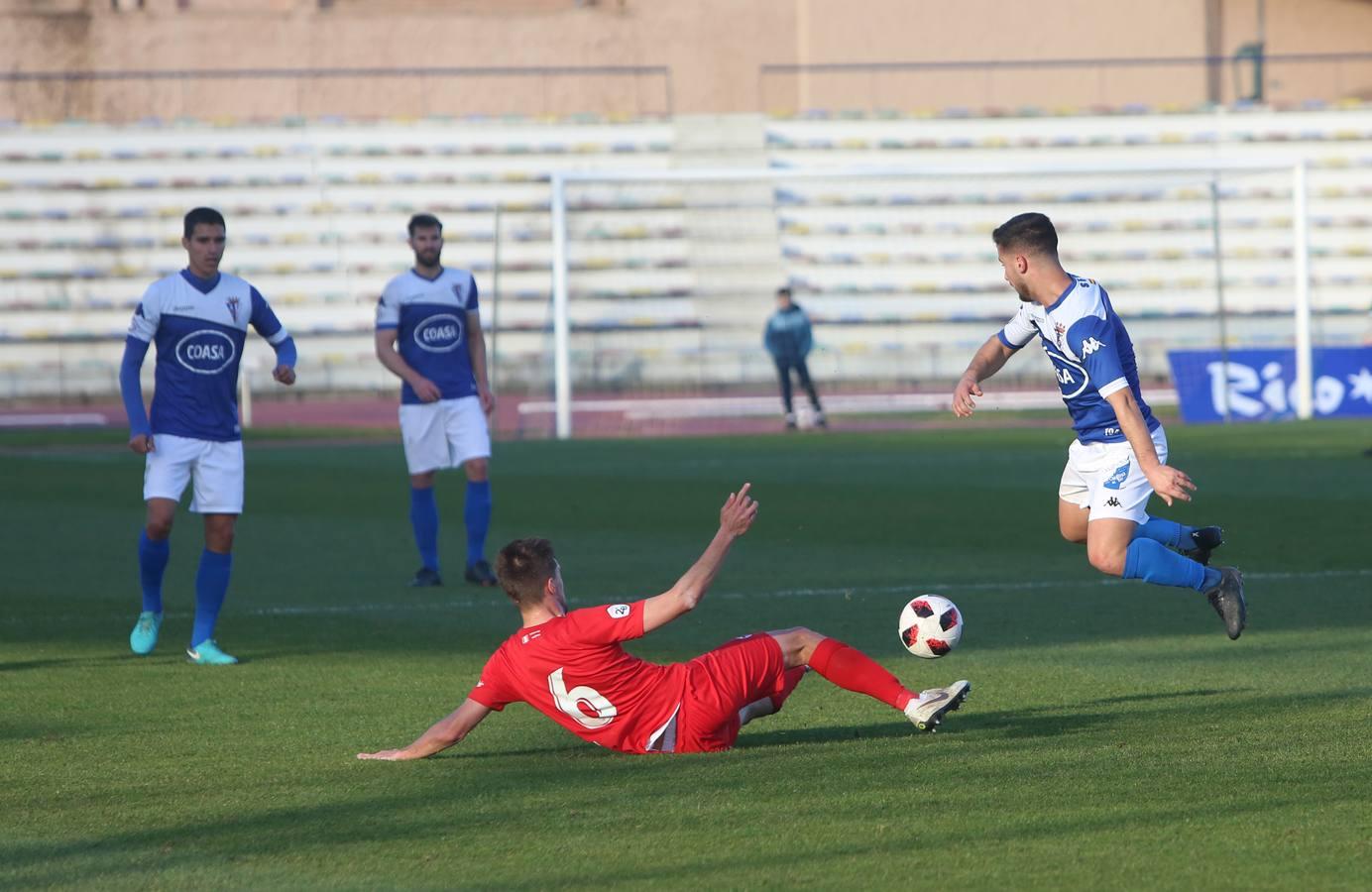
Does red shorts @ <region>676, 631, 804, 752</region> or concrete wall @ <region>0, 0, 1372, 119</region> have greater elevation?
concrete wall @ <region>0, 0, 1372, 119</region>

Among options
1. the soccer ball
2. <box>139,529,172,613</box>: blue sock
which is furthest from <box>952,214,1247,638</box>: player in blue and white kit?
<box>139,529,172,613</box>: blue sock

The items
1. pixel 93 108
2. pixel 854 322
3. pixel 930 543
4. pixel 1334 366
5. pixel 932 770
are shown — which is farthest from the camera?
pixel 93 108

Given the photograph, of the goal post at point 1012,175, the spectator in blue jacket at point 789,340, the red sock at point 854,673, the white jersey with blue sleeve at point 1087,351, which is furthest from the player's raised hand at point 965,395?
the spectator in blue jacket at point 789,340

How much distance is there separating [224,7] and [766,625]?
25.2 meters

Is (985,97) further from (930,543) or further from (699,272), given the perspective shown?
(930,543)

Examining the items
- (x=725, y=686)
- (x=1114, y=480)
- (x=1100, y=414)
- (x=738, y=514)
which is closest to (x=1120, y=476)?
(x=1114, y=480)

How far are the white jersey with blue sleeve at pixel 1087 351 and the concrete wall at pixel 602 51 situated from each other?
24.7 m

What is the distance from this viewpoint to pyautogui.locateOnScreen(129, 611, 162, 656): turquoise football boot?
7.78m

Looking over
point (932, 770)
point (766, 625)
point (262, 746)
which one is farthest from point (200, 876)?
point (766, 625)

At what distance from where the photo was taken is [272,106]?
1201 inches

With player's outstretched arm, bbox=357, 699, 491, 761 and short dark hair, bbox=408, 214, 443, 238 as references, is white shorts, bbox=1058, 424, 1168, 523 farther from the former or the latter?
short dark hair, bbox=408, 214, 443, 238

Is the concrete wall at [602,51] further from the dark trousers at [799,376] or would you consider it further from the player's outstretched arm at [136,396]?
the player's outstretched arm at [136,396]

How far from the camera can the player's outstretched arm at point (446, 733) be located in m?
5.38

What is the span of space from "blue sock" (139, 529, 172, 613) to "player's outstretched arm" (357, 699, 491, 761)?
9.24ft
